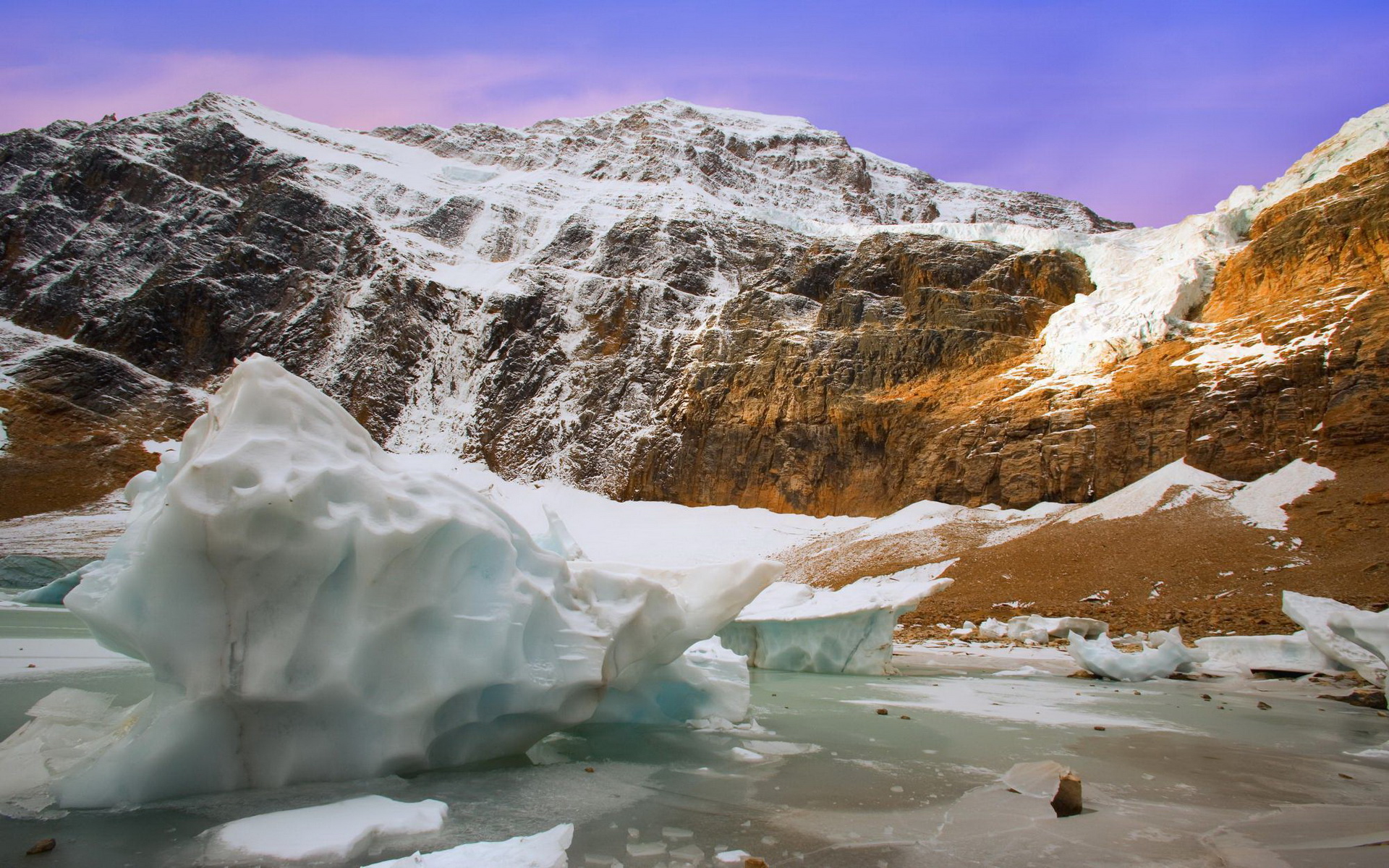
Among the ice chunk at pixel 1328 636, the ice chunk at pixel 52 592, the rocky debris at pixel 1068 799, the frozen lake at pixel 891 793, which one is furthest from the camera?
the ice chunk at pixel 52 592

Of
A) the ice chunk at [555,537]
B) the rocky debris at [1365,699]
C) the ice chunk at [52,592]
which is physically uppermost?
the ice chunk at [555,537]

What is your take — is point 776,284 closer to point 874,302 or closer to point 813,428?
point 874,302

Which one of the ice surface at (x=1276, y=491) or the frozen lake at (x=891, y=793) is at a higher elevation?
the ice surface at (x=1276, y=491)

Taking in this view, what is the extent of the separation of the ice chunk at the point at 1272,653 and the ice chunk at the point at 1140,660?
0.67 meters

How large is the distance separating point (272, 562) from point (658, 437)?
34839mm

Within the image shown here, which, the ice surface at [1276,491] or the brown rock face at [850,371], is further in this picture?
the brown rock face at [850,371]

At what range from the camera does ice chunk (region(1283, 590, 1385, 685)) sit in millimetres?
7836

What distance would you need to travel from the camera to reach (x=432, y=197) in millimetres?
58500

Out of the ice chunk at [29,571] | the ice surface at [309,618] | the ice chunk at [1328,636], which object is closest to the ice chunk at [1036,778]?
the ice surface at [309,618]

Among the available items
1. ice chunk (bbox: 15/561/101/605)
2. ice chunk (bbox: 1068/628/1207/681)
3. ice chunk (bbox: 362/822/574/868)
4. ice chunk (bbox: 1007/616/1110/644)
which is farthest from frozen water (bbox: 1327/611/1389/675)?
ice chunk (bbox: 15/561/101/605)

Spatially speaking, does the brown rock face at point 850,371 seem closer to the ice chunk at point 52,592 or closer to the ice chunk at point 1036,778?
the ice chunk at point 52,592

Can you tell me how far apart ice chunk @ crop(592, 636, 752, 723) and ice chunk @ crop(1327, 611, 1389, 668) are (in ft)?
18.6

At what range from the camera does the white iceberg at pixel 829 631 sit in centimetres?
984

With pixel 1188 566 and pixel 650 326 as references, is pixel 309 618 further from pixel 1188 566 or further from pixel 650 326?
pixel 650 326
